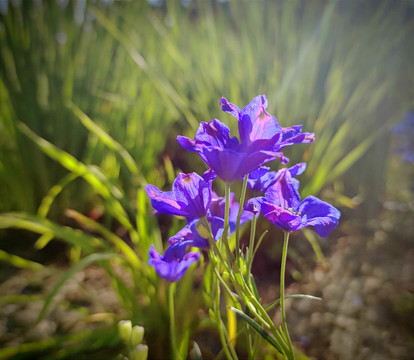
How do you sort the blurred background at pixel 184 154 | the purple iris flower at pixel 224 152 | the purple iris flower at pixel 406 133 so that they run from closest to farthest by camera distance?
the purple iris flower at pixel 224 152 → the blurred background at pixel 184 154 → the purple iris flower at pixel 406 133

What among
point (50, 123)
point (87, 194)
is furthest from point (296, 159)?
point (50, 123)

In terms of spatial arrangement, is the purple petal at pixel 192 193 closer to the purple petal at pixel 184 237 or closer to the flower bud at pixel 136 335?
the purple petal at pixel 184 237

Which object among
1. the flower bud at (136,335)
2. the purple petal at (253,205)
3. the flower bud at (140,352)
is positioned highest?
the purple petal at (253,205)

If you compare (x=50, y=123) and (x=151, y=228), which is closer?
(x=151, y=228)

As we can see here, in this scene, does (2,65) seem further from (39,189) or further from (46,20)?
(39,189)

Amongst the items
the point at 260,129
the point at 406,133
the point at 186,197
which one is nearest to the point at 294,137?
the point at 260,129

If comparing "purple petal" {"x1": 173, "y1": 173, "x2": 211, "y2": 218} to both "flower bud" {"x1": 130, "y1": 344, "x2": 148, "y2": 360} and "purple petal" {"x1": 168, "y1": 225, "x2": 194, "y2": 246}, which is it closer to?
"purple petal" {"x1": 168, "y1": 225, "x2": 194, "y2": 246}

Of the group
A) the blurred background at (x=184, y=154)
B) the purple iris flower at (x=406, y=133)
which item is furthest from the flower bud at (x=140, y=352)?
the purple iris flower at (x=406, y=133)

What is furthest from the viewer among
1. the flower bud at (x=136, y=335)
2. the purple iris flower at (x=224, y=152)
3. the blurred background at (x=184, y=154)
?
the blurred background at (x=184, y=154)
